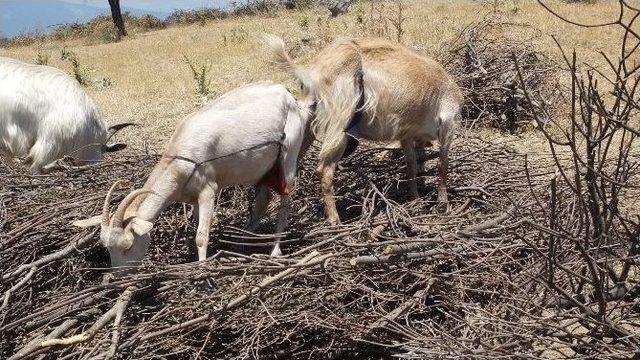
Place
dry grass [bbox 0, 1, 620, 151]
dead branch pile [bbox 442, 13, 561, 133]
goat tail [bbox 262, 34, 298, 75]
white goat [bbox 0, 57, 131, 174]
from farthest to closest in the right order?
dry grass [bbox 0, 1, 620, 151] < dead branch pile [bbox 442, 13, 561, 133] < white goat [bbox 0, 57, 131, 174] < goat tail [bbox 262, 34, 298, 75]

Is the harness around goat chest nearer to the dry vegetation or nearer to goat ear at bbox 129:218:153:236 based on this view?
the dry vegetation

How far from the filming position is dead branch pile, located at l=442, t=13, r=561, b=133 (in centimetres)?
1023

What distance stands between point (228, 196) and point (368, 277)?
8.83ft

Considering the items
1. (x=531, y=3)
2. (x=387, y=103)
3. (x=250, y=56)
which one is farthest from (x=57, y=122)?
(x=531, y=3)

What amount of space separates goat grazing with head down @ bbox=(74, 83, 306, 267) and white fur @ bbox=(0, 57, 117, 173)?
2384mm

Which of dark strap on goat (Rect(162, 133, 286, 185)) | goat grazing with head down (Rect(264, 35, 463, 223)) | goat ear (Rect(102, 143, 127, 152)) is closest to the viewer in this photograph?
dark strap on goat (Rect(162, 133, 286, 185))

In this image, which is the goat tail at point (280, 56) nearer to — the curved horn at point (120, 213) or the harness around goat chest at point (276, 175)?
the harness around goat chest at point (276, 175)

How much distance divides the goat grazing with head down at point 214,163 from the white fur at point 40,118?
2.38 metres

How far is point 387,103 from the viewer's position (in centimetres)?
616

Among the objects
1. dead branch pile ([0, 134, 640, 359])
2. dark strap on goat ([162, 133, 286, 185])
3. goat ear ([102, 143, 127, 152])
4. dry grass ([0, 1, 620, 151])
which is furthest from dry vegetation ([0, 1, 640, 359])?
dry grass ([0, 1, 620, 151])

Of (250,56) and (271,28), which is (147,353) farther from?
(271,28)

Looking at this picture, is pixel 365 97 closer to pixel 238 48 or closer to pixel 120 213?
pixel 120 213

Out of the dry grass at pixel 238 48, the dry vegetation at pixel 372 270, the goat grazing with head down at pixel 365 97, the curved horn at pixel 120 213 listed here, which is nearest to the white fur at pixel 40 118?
the dry vegetation at pixel 372 270

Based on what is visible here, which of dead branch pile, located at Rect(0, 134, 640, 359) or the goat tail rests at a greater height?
the goat tail
